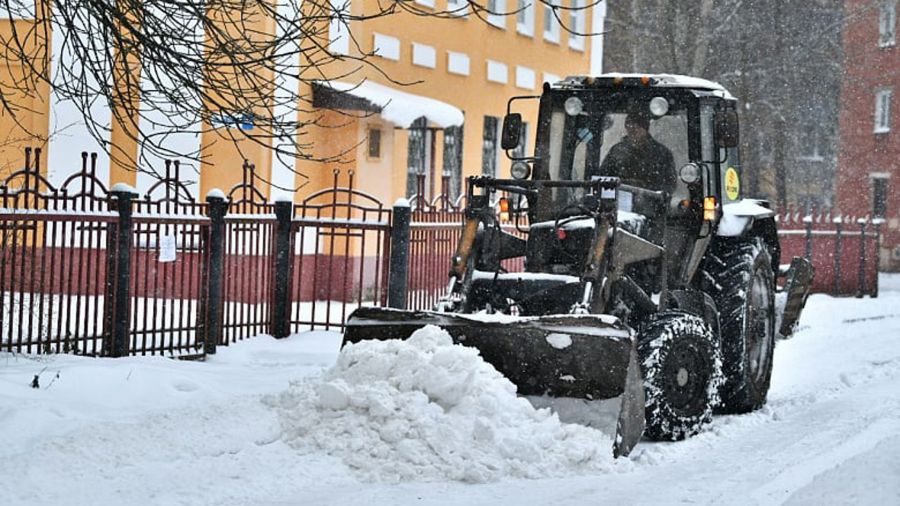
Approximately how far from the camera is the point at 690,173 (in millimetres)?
9789

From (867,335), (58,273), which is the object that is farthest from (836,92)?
(58,273)

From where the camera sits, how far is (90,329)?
1162cm

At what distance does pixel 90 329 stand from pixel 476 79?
1494 cm

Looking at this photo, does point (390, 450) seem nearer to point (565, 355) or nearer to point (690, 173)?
point (565, 355)

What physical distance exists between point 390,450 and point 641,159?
145 inches

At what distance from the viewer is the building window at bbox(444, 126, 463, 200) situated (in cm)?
2534

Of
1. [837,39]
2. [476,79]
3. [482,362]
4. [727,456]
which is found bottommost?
[727,456]

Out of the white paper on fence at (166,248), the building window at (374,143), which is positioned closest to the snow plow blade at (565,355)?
the white paper on fence at (166,248)

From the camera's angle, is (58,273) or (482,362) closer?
(482,362)

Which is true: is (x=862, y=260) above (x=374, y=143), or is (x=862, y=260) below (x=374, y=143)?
below

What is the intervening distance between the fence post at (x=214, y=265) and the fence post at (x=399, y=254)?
2.11m

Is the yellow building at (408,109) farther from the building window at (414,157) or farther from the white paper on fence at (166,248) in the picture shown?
the white paper on fence at (166,248)

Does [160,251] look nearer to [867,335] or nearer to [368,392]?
[368,392]

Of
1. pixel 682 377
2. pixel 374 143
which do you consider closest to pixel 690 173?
pixel 682 377
